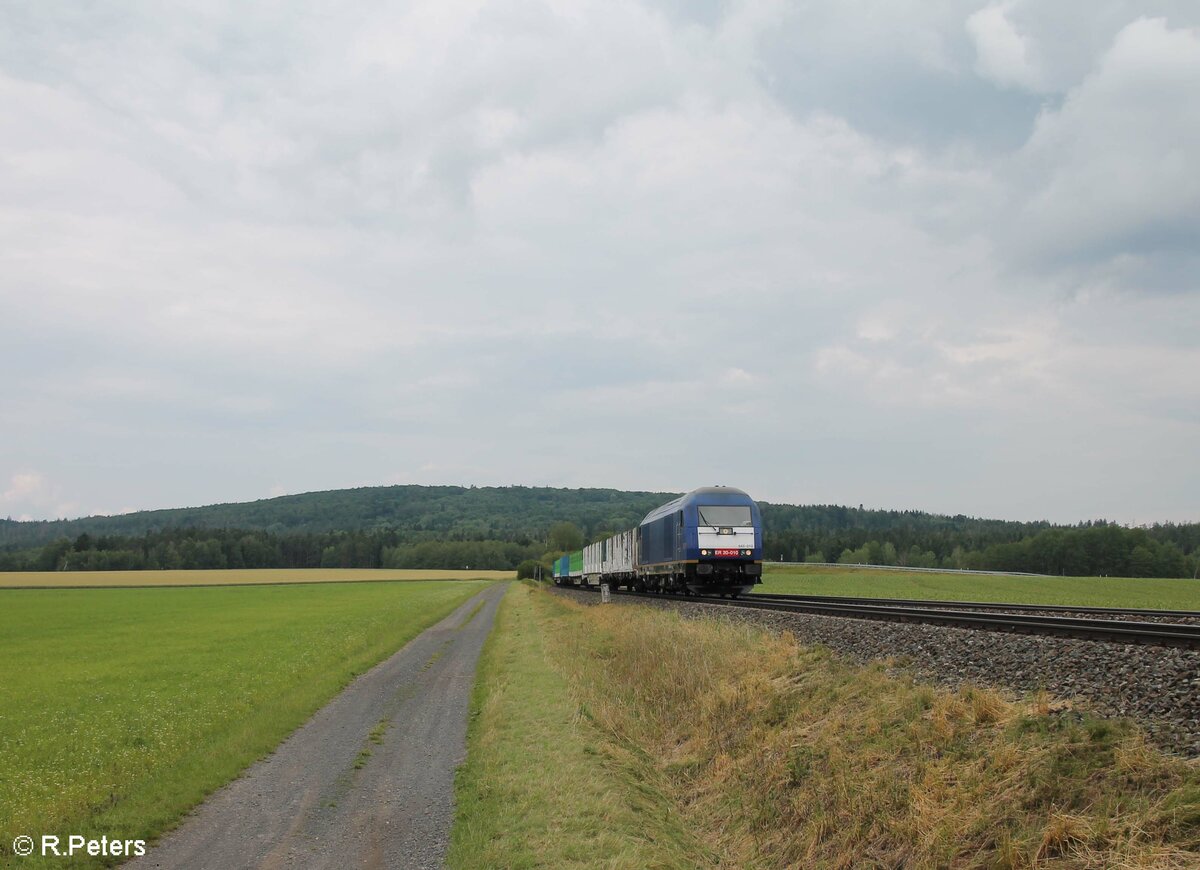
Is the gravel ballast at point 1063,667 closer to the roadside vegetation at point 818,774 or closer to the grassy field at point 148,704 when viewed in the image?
the roadside vegetation at point 818,774

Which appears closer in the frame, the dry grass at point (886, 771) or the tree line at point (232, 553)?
the dry grass at point (886, 771)

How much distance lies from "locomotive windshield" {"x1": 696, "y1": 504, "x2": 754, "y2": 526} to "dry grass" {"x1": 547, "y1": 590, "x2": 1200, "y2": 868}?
50.9ft

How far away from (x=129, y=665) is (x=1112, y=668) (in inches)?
1071

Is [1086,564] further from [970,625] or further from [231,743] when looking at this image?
[231,743]

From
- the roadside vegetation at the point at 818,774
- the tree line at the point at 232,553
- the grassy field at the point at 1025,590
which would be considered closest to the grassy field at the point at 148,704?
the roadside vegetation at the point at 818,774

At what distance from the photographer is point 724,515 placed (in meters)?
32.8

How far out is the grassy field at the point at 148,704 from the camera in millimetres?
10383

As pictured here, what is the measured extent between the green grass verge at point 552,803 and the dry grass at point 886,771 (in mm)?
611

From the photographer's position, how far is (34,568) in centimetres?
15325

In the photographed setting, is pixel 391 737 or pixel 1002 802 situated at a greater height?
pixel 1002 802

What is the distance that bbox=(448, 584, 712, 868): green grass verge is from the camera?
900 cm

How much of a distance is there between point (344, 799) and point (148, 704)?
32.7 ft

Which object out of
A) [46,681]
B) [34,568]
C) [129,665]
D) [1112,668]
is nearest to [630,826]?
[1112,668]

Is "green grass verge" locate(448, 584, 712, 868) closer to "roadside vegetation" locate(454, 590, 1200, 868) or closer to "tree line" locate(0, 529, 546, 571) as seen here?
"roadside vegetation" locate(454, 590, 1200, 868)
